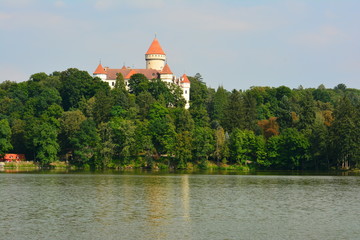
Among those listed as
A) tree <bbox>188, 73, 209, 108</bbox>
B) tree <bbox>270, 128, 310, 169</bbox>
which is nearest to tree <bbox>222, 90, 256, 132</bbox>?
tree <bbox>270, 128, 310, 169</bbox>

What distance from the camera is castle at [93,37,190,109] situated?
140875 millimetres

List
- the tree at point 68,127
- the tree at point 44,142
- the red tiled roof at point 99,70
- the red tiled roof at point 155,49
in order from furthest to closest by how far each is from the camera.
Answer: the red tiled roof at point 155,49 → the red tiled roof at point 99,70 → the tree at point 68,127 → the tree at point 44,142

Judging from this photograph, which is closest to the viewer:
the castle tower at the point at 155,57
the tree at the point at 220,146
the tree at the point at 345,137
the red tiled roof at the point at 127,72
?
the tree at the point at 345,137

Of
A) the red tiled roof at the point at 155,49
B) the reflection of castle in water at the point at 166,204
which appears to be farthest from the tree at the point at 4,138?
the red tiled roof at the point at 155,49

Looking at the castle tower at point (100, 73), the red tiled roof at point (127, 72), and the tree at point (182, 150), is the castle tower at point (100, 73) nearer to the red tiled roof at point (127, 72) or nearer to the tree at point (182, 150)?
the red tiled roof at point (127, 72)

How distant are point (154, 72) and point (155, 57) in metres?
7.06

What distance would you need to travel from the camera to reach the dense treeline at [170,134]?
94188 millimetres

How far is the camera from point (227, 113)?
4451 inches

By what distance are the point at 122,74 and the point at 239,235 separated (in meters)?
117

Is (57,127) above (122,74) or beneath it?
beneath

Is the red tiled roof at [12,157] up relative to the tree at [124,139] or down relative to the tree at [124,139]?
down

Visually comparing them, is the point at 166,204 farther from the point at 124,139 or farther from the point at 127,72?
the point at 127,72

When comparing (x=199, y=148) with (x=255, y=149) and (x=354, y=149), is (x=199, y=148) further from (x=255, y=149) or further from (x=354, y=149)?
(x=354, y=149)

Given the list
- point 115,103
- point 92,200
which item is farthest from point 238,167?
point 92,200
